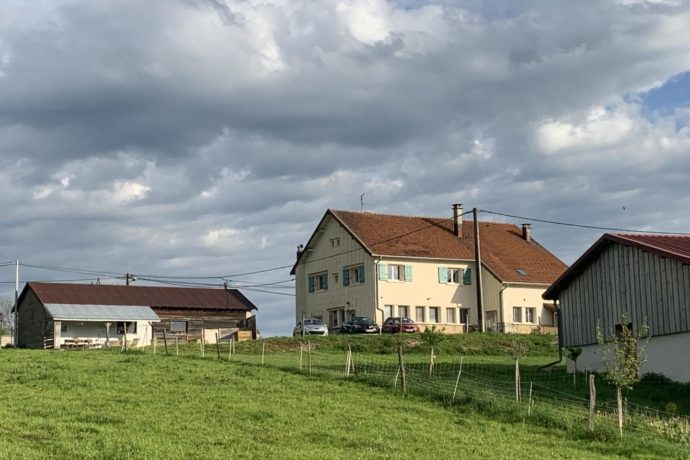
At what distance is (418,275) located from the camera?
67875 millimetres

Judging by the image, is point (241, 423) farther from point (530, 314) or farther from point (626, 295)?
point (530, 314)

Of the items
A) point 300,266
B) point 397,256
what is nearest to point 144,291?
point 300,266

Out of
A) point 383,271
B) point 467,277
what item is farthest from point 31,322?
point 467,277

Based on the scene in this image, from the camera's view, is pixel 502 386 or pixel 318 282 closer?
pixel 502 386

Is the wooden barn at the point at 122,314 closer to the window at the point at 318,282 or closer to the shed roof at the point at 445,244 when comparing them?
the window at the point at 318,282

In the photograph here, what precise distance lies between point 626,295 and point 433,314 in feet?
103

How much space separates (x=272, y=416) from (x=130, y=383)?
8139 mm

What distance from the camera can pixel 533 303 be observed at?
69.2m

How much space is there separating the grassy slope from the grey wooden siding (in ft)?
37.3

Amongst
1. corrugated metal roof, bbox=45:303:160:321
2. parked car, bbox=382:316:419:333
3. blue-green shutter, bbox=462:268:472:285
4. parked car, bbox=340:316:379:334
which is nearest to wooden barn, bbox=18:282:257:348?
corrugated metal roof, bbox=45:303:160:321

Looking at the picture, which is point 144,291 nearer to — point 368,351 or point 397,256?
point 397,256

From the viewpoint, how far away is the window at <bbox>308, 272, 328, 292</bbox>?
7150 cm

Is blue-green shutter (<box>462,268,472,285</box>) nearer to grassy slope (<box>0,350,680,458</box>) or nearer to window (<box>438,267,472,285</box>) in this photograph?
window (<box>438,267,472,285</box>)

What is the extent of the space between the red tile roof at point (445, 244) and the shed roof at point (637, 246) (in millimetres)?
26532
